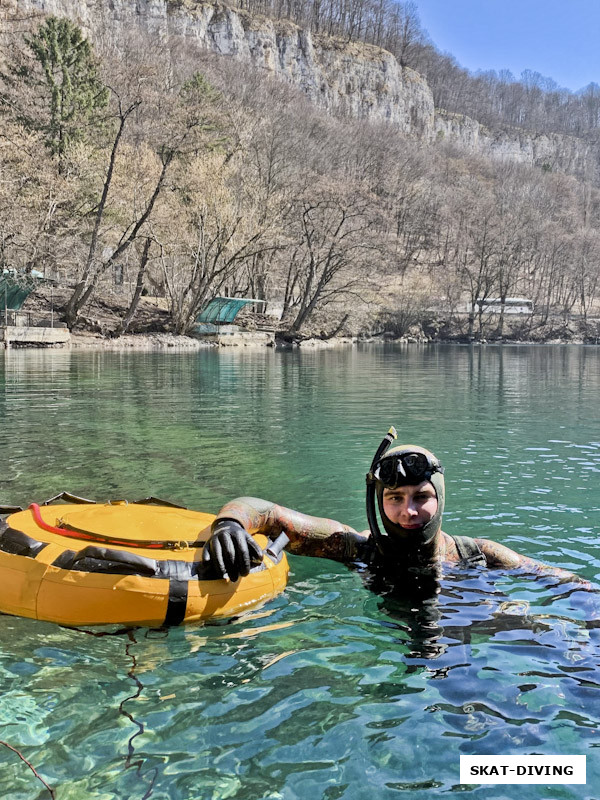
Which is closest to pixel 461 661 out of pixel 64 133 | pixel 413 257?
pixel 64 133

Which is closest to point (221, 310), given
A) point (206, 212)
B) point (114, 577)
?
point (206, 212)

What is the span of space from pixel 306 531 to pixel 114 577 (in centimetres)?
150

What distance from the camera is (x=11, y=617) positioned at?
163 inches

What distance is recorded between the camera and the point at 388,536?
456 cm

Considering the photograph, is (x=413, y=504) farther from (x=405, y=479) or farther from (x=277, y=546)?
(x=277, y=546)

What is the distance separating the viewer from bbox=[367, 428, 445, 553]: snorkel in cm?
427

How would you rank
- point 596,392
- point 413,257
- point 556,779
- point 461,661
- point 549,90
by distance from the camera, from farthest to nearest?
point 549,90 < point 413,257 < point 596,392 < point 461,661 < point 556,779

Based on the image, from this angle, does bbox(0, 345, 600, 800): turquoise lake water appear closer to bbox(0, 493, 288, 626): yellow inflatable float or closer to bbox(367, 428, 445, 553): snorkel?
bbox(0, 493, 288, 626): yellow inflatable float

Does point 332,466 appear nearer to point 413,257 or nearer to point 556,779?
point 556,779

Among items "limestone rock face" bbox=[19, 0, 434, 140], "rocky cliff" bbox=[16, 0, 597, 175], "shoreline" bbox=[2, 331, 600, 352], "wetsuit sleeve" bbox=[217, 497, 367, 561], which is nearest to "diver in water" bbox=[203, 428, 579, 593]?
"wetsuit sleeve" bbox=[217, 497, 367, 561]

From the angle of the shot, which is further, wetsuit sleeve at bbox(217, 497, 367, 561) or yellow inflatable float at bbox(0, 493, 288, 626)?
wetsuit sleeve at bbox(217, 497, 367, 561)

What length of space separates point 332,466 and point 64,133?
35489 mm

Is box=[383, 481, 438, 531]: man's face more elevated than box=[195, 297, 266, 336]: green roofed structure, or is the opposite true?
box=[195, 297, 266, 336]: green roofed structure

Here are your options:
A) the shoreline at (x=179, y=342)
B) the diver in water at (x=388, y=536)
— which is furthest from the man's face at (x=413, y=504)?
the shoreline at (x=179, y=342)
